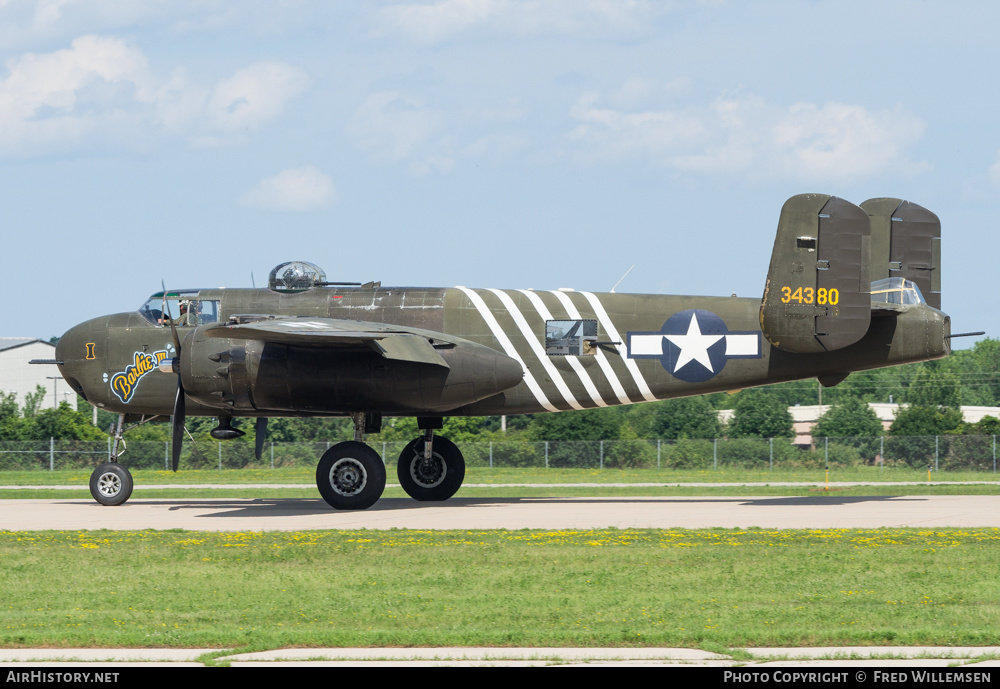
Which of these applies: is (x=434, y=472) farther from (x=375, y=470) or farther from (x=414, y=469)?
(x=375, y=470)

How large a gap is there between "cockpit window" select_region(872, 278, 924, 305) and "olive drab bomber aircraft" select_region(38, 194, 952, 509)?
0.14 ft

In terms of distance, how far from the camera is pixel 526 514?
76.4 feet

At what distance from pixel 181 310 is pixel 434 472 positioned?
286 inches

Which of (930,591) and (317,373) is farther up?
(317,373)

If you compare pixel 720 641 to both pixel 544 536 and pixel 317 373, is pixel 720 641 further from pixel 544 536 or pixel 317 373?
pixel 317 373

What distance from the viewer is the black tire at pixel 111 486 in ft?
87.5

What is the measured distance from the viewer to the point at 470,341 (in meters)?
25.4

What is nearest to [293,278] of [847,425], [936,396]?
[847,425]

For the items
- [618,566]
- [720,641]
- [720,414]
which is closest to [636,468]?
[618,566]

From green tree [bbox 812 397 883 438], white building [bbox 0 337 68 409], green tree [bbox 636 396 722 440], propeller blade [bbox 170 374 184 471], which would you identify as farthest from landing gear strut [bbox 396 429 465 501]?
white building [bbox 0 337 68 409]

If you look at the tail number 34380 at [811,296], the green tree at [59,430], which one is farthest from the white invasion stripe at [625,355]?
the green tree at [59,430]

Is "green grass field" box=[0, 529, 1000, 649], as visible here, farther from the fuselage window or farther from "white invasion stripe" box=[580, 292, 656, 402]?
the fuselage window

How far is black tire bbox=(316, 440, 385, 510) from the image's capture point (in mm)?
24031

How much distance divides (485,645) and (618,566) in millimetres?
5675
